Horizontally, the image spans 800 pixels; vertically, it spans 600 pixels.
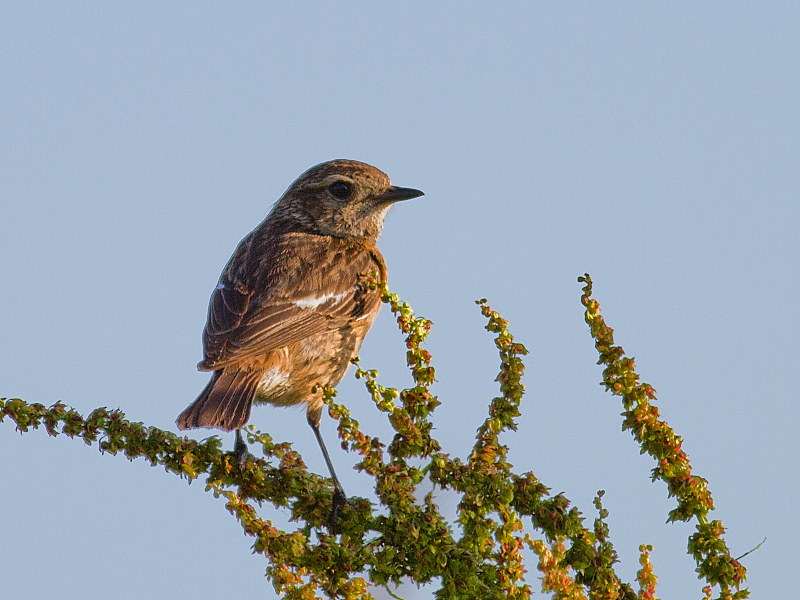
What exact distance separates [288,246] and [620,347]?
440cm

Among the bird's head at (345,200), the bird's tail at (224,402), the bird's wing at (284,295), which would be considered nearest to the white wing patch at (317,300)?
the bird's wing at (284,295)

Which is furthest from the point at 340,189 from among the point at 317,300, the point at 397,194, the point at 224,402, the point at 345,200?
the point at 224,402

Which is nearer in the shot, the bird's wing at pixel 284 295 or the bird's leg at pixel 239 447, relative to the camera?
the bird's leg at pixel 239 447

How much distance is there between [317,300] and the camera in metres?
7.02

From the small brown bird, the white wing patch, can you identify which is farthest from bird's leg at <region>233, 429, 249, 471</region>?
the white wing patch

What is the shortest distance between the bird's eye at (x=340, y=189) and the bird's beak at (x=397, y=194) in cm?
27

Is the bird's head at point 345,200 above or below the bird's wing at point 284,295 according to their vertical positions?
above

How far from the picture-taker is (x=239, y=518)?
3564mm

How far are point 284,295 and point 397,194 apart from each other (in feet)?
5.44

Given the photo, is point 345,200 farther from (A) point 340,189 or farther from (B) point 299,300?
(B) point 299,300

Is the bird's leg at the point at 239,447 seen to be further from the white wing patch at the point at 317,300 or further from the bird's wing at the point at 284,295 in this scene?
the white wing patch at the point at 317,300

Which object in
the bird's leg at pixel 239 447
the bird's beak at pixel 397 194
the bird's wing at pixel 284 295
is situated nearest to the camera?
the bird's leg at pixel 239 447

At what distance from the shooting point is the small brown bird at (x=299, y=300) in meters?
6.29

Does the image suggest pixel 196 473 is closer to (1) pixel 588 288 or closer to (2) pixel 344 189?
(1) pixel 588 288
